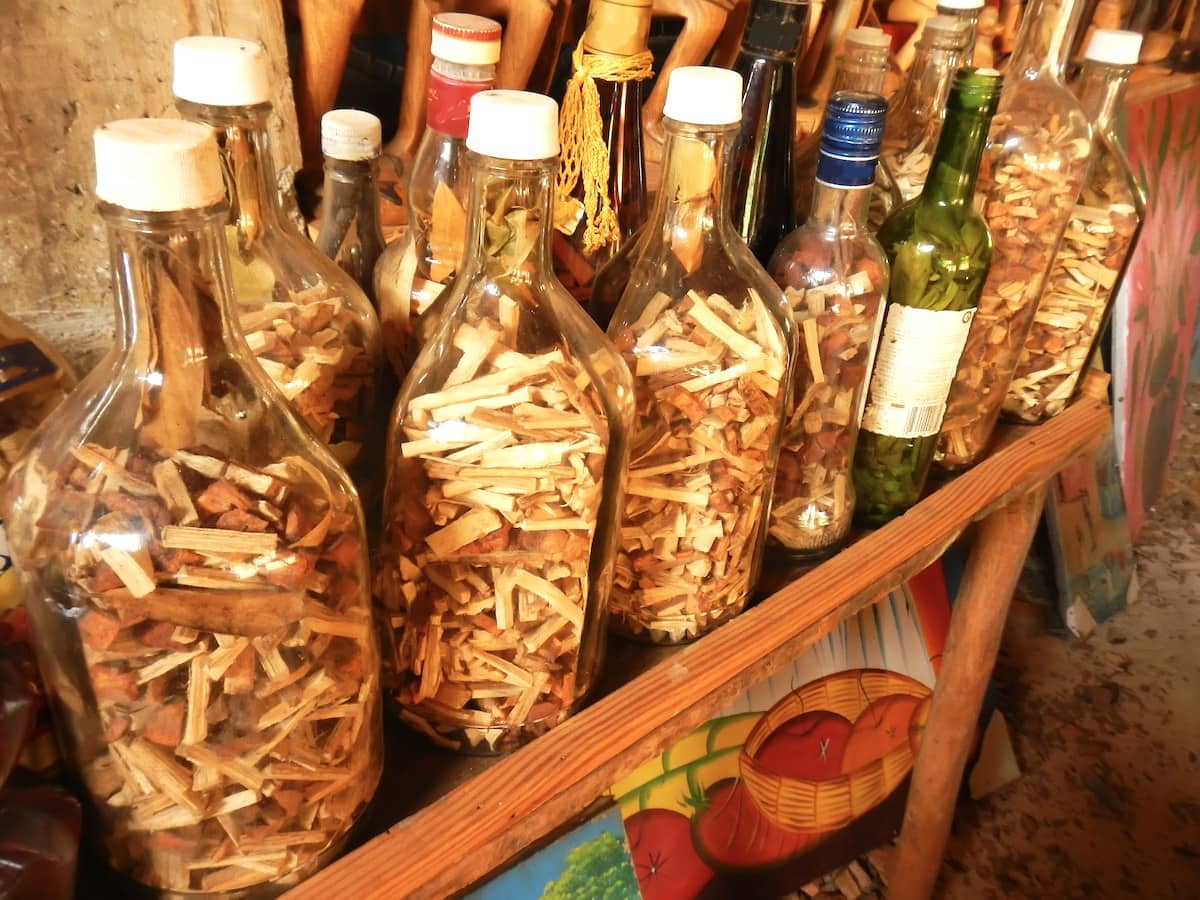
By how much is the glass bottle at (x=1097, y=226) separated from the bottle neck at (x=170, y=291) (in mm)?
707

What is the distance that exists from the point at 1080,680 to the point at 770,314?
1.37 metres

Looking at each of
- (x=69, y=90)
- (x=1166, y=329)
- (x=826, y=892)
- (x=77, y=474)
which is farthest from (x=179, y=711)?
(x=1166, y=329)

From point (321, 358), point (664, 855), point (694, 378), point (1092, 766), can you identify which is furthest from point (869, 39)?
point (1092, 766)

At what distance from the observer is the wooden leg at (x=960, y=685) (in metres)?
1.02

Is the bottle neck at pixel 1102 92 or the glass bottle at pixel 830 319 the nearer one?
the glass bottle at pixel 830 319

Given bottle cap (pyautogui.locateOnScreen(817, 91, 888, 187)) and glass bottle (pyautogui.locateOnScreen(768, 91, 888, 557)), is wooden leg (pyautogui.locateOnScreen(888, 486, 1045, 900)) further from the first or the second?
bottle cap (pyautogui.locateOnScreen(817, 91, 888, 187))

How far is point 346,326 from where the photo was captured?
50 centimetres

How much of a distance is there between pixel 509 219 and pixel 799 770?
3.11 feet

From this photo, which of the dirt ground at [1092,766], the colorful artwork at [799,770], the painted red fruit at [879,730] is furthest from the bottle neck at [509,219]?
the dirt ground at [1092,766]

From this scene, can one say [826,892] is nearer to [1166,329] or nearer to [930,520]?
[930,520]

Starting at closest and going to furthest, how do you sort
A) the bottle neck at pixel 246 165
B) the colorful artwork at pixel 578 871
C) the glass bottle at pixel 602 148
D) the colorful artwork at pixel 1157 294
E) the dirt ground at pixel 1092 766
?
the bottle neck at pixel 246 165, the glass bottle at pixel 602 148, the colorful artwork at pixel 578 871, the dirt ground at pixel 1092 766, the colorful artwork at pixel 1157 294

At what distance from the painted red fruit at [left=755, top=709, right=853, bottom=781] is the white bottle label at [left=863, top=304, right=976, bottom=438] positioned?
1.81 feet

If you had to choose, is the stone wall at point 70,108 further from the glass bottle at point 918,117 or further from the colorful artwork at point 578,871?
the colorful artwork at point 578,871

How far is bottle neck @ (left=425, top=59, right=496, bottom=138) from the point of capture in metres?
0.46
